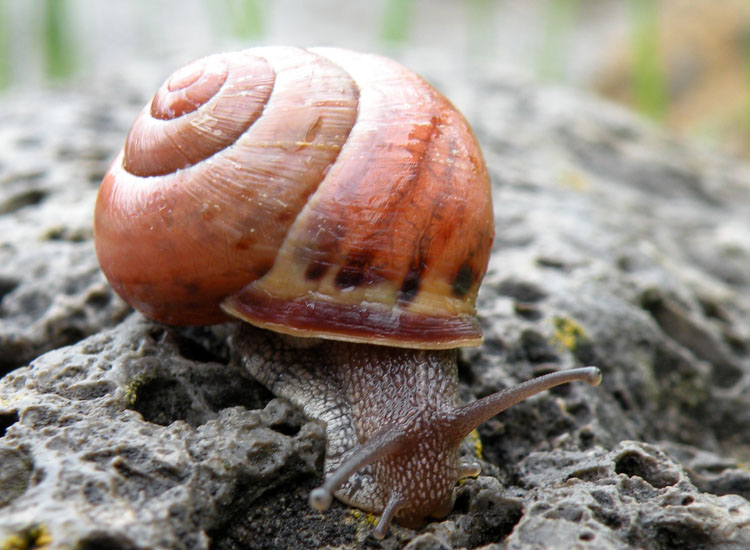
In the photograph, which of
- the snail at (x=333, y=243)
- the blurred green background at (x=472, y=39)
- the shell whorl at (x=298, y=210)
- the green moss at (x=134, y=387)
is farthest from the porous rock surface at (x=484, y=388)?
the blurred green background at (x=472, y=39)

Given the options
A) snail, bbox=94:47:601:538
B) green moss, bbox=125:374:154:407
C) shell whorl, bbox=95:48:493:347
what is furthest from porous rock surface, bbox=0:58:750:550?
shell whorl, bbox=95:48:493:347

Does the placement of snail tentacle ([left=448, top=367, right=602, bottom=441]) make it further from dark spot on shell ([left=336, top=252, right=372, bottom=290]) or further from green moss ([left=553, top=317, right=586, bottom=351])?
green moss ([left=553, top=317, right=586, bottom=351])

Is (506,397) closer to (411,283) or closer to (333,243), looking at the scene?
(411,283)

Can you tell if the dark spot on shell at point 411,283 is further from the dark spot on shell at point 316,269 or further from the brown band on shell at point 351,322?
the dark spot on shell at point 316,269

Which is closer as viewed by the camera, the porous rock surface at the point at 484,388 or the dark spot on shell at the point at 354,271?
the porous rock surface at the point at 484,388

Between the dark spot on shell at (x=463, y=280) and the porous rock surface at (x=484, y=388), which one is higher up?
the dark spot on shell at (x=463, y=280)
